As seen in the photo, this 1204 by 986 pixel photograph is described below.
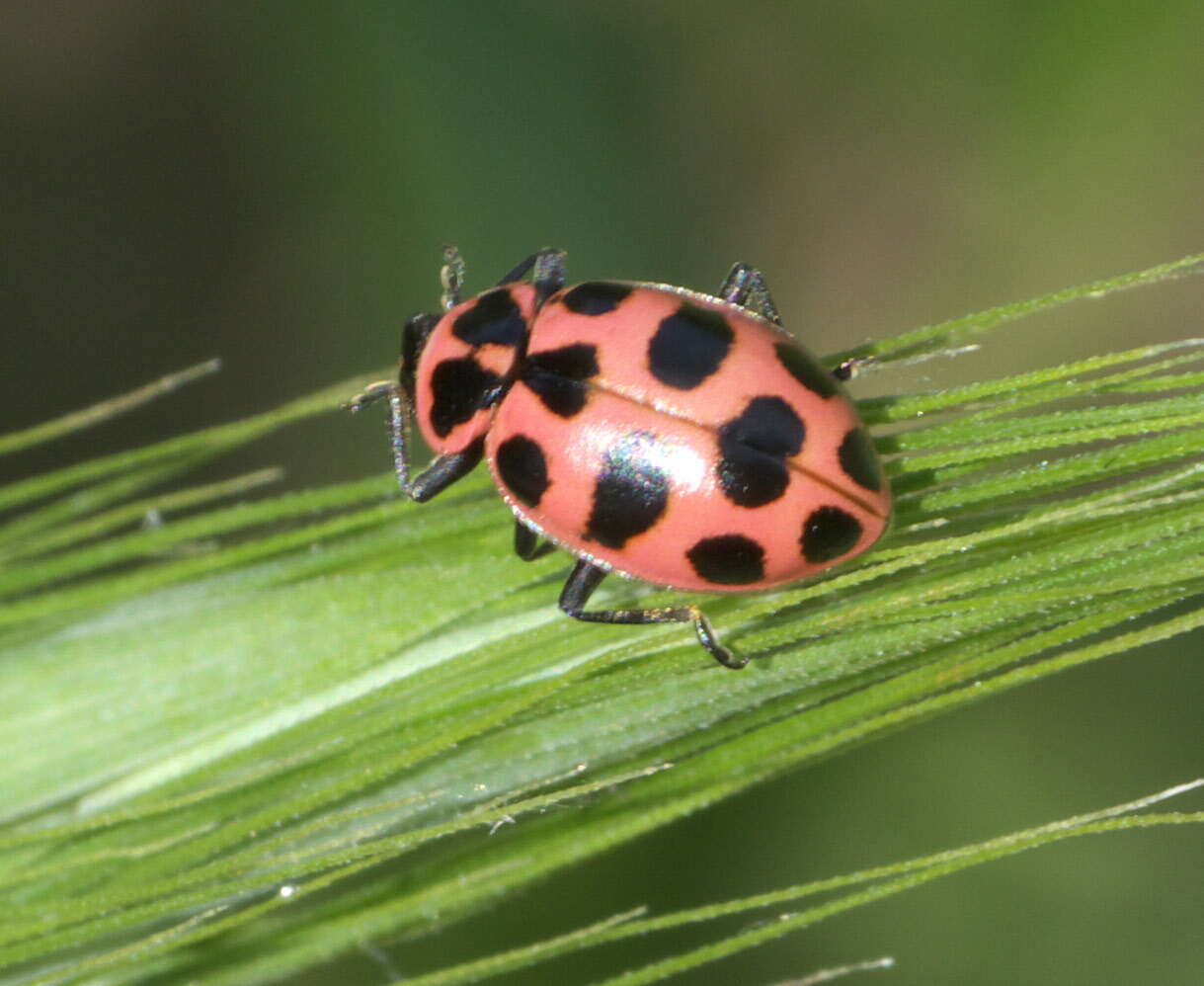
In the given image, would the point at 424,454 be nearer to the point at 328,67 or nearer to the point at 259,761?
the point at 328,67

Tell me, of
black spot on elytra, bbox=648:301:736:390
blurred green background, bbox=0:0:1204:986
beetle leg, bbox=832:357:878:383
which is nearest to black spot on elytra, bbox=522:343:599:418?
black spot on elytra, bbox=648:301:736:390

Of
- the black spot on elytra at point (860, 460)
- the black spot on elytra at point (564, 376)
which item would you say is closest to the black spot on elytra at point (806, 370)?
the black spot on elytra at point (860, 460)

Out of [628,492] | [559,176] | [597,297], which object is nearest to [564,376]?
[597,297]

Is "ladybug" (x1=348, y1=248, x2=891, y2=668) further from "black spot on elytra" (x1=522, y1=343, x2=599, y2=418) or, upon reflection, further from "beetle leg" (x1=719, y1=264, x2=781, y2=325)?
"beetle leg" (x1=719, y1=264, x2=781, y2=325)

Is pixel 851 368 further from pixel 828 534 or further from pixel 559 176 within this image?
pixel 559 176

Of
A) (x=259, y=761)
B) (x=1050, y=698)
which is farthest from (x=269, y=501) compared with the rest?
(x=1050, y=698)
